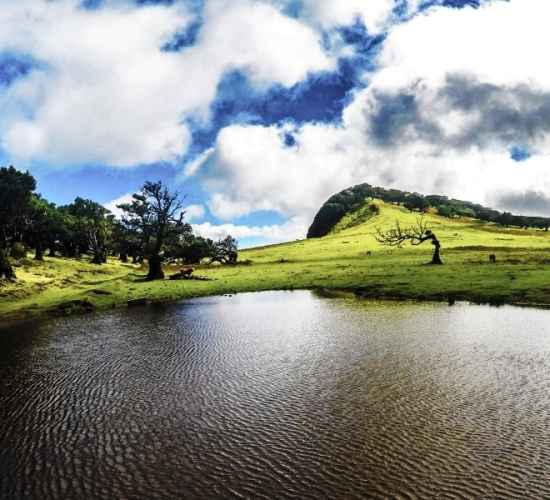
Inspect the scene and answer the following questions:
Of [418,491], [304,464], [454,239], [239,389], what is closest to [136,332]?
[239,389]

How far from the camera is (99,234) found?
347ft

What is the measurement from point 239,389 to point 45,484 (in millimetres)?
7189

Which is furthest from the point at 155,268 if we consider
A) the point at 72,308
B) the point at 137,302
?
the point at 72,308

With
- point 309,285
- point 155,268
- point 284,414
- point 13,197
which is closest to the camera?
point 284,414

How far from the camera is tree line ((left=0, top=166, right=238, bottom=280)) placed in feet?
227

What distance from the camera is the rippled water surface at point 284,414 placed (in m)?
9.36

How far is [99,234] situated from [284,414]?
338 ft

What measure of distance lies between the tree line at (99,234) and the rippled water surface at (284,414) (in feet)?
143

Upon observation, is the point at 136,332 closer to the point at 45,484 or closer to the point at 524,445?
the point at 45,484

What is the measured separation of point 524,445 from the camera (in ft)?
34.4

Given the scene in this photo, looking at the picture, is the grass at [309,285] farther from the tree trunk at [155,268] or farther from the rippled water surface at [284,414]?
the rippled water surface at [284,414]

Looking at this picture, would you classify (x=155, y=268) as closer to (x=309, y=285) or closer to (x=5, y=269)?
(x=5, y=269)

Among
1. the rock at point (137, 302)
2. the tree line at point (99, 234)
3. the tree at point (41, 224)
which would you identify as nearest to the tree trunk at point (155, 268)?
the tree line at point (99, 234)

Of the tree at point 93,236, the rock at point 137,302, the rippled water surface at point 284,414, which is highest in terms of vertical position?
the tree at point 93,236
